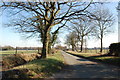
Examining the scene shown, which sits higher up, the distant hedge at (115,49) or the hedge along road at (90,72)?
the distant hedge at (115,49)

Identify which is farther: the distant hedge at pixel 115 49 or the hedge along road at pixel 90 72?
the distant hedge at pixel 115 49

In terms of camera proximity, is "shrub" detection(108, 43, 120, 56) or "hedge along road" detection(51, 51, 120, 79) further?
"shrub" detection(108, 43, 120, 56)

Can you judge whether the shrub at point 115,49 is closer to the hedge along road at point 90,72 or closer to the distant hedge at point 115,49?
the distant hedge at point 115,49

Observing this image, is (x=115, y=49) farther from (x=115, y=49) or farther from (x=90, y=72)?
(x=90, y=72)

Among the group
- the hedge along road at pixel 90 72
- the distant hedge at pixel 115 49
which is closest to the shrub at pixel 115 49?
the distant hedge at pixel 115 49

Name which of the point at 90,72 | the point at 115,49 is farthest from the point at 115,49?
the point at 90,72

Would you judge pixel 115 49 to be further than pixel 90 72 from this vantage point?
Yes

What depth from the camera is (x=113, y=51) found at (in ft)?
68.8

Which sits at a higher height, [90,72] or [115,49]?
[115,49]

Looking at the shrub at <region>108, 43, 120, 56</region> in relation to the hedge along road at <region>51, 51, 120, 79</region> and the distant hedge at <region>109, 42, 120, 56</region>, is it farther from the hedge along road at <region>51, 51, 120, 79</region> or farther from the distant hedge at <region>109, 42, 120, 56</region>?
the hedge along road at <region>51, 51, 120, 79</region>

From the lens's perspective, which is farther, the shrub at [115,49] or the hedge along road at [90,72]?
the shrub at [115,49]

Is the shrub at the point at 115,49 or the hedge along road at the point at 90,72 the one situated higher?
the shrub at the point at 115,49

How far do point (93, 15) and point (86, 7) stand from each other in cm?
124

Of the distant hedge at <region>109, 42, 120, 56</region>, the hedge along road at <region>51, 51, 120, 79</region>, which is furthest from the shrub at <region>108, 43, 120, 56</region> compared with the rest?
the hedge along road at <region>51, 51, 120, 79</region>
